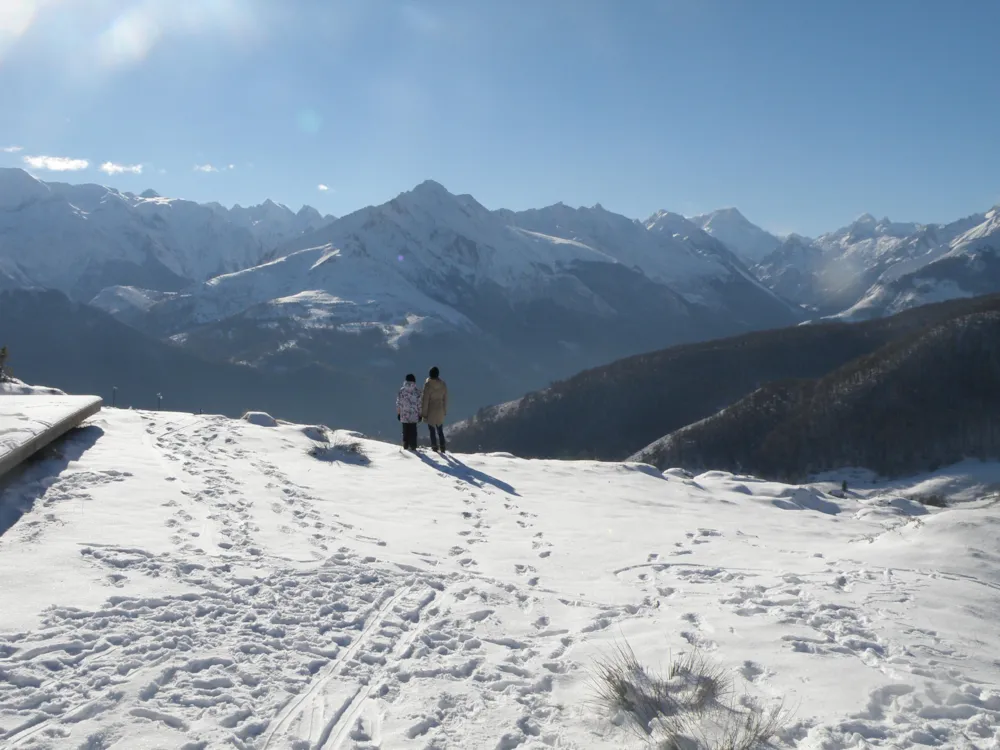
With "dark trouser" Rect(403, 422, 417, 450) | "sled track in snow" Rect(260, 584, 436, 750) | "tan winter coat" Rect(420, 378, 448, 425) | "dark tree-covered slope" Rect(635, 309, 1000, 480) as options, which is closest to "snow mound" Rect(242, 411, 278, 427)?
"dark trouser" Rect(403, 422, 417, 450)

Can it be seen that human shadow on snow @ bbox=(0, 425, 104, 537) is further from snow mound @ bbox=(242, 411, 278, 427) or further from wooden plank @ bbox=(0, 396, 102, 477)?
snow mound @ bbox=(242, 411, 278, 427)

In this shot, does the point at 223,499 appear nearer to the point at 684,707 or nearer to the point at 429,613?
the point at 429,613

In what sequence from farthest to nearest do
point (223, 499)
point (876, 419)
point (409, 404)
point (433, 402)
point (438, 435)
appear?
point (876, 419) → point (438, 435) → point (409, 404) → point (433, 402) → point (223, 499)

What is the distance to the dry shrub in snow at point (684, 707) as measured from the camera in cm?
545

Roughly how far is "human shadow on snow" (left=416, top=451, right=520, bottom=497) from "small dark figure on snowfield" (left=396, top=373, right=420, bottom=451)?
3.75 ft

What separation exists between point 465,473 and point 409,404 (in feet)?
14.5

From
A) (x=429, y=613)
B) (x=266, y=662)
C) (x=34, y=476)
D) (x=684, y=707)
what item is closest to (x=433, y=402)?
(x=34, y=476)

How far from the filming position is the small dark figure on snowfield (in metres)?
22.2

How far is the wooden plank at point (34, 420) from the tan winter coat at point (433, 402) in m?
9.00

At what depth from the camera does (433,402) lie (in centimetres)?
2231

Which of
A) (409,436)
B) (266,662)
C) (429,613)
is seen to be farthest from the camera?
(409,436)

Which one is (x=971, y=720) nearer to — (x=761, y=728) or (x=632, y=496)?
(x=761, y=728)

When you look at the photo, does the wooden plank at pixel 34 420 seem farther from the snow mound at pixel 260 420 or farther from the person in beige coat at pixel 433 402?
the person in beige coat at pixel 433 402

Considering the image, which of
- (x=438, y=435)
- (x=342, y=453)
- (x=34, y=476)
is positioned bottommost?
(x=34, y=476)
